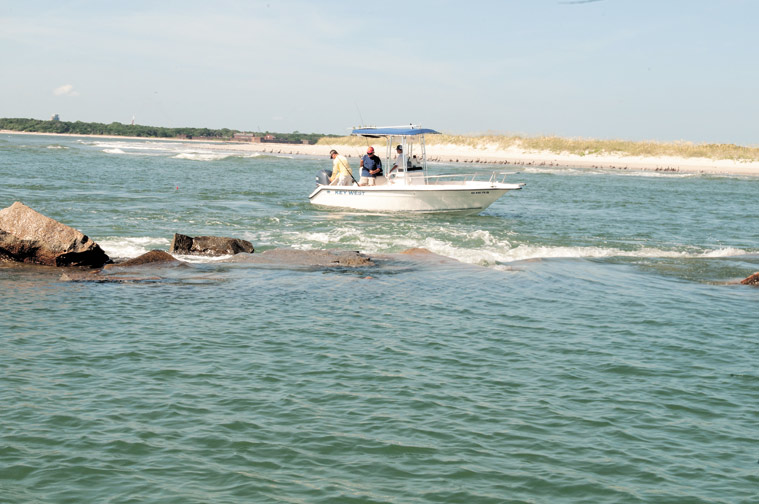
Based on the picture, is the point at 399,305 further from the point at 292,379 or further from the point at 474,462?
the point at 474,462

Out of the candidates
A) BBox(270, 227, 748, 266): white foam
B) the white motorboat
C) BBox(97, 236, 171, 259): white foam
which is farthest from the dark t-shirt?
BBox(97, 236, 171, 259): white foam

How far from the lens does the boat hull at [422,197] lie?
26.8 metres

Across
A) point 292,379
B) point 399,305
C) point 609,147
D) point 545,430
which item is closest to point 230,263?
point 399,305

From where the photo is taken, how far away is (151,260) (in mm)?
14789

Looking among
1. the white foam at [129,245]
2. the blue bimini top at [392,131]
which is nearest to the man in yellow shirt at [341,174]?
the blue bimini top at [392,131]

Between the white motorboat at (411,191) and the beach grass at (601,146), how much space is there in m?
60.0

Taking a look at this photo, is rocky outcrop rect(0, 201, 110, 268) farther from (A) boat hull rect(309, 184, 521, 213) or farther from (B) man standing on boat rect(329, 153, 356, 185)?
(B) man standing on boat rect(329, 153, 356, 185)

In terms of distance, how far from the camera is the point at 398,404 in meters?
7.48

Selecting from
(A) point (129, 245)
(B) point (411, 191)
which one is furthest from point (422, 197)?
(A) point (129, 245)

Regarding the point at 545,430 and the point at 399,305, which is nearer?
the point at 545,430

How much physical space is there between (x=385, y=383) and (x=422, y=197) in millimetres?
19391

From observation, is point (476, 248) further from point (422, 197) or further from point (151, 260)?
point (151, 260)

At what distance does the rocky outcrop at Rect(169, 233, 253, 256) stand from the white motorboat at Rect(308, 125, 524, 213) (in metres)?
10.9

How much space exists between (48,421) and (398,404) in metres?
3.60
